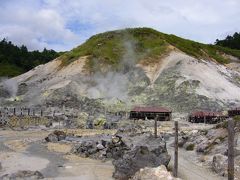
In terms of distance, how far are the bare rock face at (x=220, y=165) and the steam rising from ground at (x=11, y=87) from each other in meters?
76.6

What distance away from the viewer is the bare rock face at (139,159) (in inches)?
1067

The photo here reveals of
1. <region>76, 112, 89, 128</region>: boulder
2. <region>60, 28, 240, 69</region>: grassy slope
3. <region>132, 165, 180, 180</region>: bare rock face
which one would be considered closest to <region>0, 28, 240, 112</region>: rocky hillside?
<region>60, 28, 240, 69</region>: grassy slope

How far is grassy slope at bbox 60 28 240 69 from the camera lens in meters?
114

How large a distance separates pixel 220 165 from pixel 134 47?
9016 cm

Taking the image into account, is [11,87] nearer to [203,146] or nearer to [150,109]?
[150,109]

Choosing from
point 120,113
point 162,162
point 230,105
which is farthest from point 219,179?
point 230,105

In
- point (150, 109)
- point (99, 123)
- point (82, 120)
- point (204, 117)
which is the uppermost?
point (150, 109)

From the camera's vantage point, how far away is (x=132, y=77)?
4173 inches

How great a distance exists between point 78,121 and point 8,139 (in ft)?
68.9

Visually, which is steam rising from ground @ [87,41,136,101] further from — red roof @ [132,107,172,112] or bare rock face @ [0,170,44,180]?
bare rock face @ [0,170,44,180]

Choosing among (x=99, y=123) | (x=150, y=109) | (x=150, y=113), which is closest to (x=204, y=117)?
(x=150, y=113)

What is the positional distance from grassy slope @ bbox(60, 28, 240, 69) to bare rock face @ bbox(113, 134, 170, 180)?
81.3 m

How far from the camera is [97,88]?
102 meters

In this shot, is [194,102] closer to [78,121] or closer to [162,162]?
[78,121]
